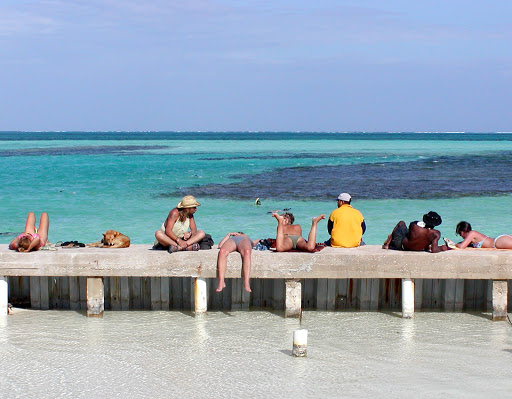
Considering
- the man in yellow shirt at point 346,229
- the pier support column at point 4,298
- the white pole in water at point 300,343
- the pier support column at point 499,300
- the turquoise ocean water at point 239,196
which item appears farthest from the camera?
the turquoise ocean water at point 239,196

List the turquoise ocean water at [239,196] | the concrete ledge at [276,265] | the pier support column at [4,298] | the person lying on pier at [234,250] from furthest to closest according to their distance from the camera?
the turquoise ocean water at [239,196], the pier support column at [4,298], the concrete ledge at [276,265], the person lying on pier at [234,250]

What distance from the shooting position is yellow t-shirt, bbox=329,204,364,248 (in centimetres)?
1147

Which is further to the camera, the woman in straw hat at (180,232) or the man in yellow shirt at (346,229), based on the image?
the man in yellow shirt at (346,229)

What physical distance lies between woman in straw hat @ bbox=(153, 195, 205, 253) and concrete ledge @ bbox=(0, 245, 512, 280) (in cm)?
19

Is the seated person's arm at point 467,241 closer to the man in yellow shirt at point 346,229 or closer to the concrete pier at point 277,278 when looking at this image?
the concrete pier at point 277,278

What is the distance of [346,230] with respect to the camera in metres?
11.5

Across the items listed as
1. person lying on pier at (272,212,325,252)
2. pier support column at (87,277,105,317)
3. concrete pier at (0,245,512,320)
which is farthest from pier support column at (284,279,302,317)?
pier support column at (87,277,105,317)

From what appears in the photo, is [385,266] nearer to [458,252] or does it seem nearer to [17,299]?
[458,252]

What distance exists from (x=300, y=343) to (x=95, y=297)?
3480 mm

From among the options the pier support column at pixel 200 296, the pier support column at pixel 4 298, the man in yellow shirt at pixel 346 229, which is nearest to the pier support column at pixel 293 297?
the man in yellow shirt at pixel 346 229

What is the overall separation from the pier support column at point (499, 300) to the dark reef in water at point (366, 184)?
19.8 metres

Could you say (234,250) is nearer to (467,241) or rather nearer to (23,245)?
(23,245)

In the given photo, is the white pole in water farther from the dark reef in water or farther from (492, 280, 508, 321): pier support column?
the dark reef in water

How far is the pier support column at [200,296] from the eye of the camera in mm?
10995
